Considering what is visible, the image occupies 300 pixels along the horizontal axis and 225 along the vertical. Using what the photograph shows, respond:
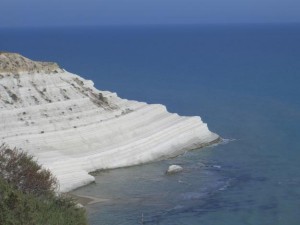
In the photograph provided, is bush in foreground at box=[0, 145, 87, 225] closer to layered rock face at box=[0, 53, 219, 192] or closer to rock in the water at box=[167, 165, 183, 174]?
layered rock face at box=[0, 53, 219, 192]

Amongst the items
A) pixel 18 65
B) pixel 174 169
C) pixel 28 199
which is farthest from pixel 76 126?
pixel 28 199

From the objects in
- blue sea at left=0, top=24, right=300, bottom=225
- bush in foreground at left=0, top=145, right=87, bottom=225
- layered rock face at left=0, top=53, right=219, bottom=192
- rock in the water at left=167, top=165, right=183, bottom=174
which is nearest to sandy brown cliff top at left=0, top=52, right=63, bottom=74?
layered rock face at left=0, top=53, right=219, bottom=192

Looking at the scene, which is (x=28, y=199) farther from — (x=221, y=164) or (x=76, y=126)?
(x=221, y=164)

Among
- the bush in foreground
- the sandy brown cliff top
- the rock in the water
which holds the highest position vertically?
the sandy brown cliff top

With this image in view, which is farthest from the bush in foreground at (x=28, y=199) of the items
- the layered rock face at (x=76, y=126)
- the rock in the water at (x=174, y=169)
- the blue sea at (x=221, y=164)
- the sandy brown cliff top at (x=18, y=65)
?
the sandy brown cliff top at (x=18, y=65)

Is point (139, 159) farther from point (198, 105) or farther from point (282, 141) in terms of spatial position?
point (198, 105)

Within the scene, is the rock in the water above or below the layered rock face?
below

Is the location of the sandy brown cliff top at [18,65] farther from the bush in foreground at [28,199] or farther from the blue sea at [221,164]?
the bush in foreground at [28,199]
